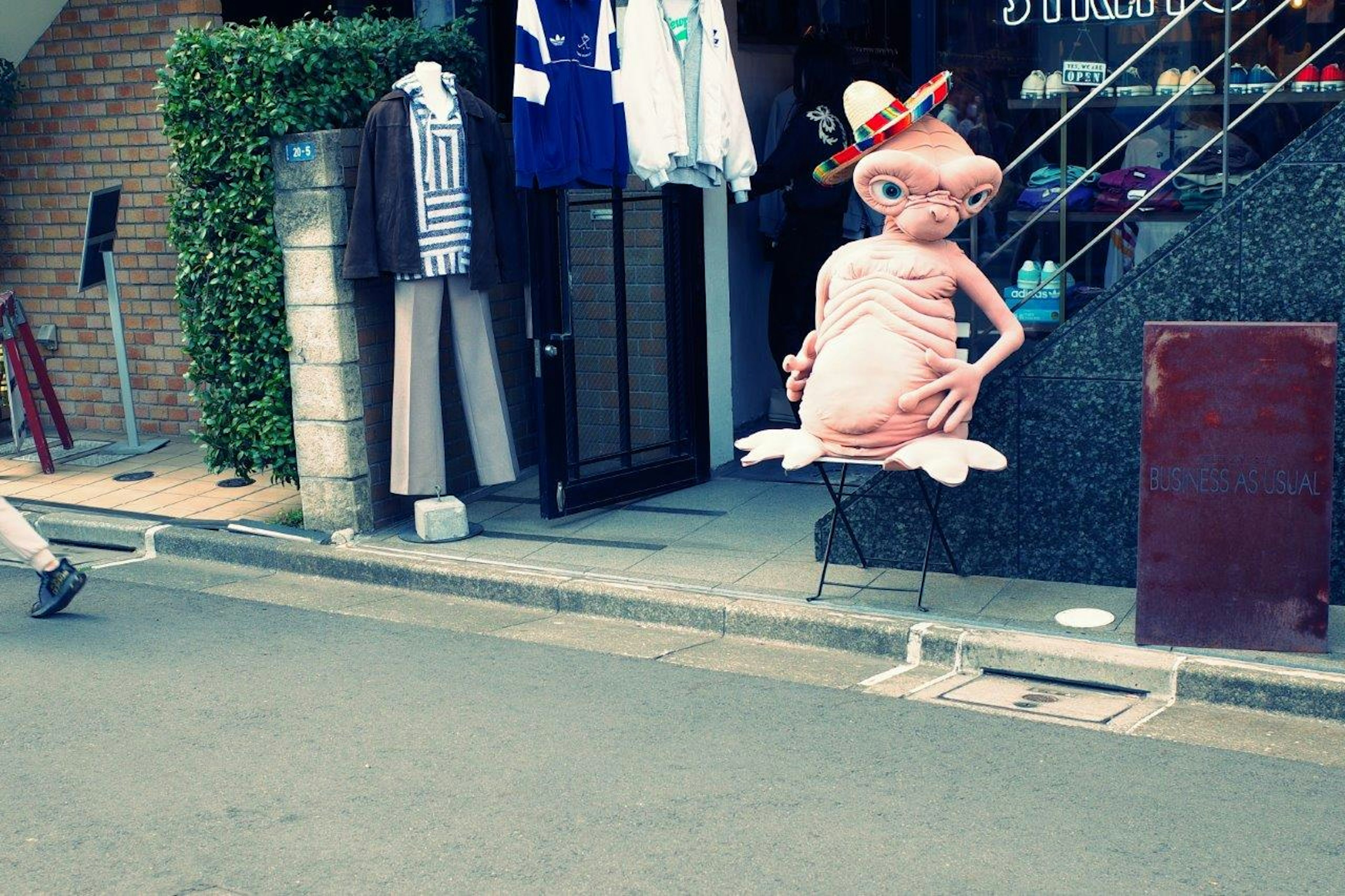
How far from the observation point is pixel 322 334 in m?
7.98

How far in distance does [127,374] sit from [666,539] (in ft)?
13.9

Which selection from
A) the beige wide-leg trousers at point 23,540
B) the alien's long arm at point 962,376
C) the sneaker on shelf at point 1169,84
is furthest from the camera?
the sneaker on shelf at point 1169,84

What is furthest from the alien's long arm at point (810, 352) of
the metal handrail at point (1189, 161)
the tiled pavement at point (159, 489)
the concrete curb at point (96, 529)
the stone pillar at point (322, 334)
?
the concrete curb at point (96, 529)

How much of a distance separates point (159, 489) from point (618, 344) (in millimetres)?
2924

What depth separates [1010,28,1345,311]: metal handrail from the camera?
6.62 meters

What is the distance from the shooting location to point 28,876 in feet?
14.8

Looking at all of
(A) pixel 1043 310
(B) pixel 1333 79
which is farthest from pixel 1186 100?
(A) pixel 1043 310

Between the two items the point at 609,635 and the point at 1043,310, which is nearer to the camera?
the point at 609,635

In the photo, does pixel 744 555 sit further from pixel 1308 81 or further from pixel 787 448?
pixel 1308 81

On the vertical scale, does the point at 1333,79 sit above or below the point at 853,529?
above

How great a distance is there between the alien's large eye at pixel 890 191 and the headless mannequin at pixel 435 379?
2432 mm

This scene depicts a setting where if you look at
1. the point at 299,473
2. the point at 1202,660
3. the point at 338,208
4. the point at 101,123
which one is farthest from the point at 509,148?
the point at 1202,660

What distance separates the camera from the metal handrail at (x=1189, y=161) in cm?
662

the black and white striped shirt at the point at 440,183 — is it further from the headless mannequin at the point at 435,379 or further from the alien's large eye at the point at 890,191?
the alien's large eye at the point at 890,191
